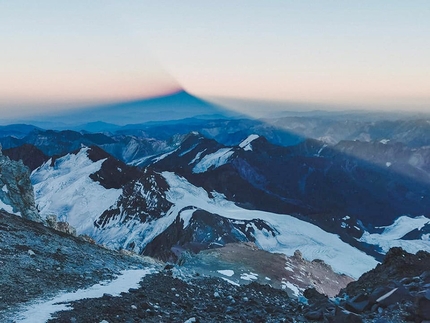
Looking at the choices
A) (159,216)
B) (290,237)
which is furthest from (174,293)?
(159,216)

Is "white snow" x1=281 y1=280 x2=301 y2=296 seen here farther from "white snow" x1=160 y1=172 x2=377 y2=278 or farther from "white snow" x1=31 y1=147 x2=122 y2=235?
"white snow" x1=31 y1=147 x2=122 y2=235

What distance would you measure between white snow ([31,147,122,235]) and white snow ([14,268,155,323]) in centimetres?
12332

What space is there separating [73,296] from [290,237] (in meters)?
110

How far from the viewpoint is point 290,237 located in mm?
119562

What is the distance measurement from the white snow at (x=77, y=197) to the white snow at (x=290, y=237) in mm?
28639

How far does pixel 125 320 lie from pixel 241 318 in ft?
13.7

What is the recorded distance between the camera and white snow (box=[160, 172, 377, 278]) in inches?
4198

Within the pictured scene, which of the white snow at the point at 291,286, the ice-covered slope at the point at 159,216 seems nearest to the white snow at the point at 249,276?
the white snow at the point at 291,286

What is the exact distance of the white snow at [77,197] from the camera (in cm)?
14638

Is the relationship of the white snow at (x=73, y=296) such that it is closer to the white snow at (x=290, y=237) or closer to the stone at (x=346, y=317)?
the stone at (x=346, y=317)

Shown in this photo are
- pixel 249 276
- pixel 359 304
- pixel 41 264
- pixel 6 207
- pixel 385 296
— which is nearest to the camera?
pixel 385 296

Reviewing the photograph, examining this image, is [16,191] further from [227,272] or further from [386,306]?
[386,306]

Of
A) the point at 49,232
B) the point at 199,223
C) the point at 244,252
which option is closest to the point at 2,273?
the point at 49,232

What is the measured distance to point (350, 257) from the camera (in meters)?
112
